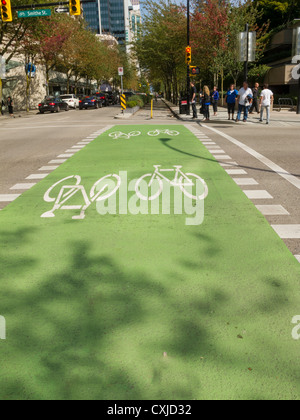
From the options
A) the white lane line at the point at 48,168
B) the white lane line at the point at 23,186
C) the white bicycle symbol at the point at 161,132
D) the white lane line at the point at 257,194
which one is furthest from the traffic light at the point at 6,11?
the white lane line at the point at 257,194

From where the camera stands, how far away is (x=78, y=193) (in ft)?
25.6

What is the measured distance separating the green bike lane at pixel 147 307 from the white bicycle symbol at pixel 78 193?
0.28 meters

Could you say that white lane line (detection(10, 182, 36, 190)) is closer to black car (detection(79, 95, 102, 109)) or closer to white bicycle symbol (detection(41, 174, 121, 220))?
white bicycle symbol (detection(41, 174, 121, 220))

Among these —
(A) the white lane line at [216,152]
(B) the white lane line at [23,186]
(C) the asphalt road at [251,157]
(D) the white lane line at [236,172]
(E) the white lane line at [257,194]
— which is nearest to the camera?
(C) the asphalt road at [251,157]

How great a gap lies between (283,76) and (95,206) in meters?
47.9

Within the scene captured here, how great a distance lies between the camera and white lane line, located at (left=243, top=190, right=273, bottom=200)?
729 cm

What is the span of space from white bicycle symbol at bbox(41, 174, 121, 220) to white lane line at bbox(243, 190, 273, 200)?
2465 mm

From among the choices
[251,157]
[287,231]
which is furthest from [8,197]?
[251,157]

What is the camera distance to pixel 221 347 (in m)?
3.16

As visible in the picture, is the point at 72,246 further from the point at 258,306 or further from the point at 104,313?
the point at 258,306

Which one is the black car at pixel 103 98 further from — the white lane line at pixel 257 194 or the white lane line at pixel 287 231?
the white lane line at pixel 287 231

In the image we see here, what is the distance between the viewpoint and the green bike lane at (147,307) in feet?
9.31

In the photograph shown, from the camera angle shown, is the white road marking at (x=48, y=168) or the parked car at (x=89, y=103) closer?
the white road marking at (x=48, y=168)

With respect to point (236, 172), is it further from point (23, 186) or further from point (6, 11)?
point (6, 11)
